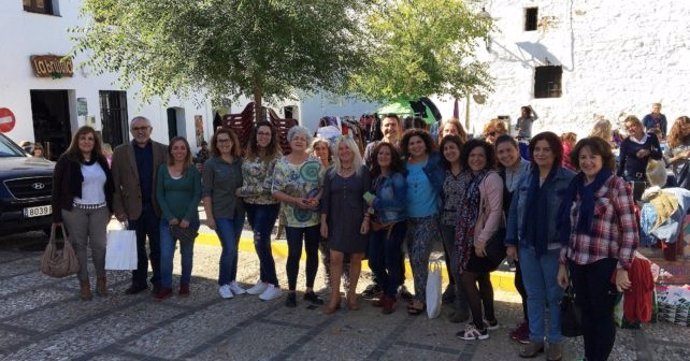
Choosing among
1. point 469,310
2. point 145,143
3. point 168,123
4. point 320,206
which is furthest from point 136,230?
point 168,123

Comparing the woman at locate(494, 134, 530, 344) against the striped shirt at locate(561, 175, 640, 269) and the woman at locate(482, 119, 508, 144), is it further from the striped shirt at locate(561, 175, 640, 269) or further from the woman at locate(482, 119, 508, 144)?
the woman at locate(482, 119, 508, 144)

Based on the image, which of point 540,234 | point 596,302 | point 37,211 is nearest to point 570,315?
point 596,302

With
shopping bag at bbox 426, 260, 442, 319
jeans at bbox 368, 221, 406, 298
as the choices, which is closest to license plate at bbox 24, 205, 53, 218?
jeans at bbox 368, 221, 406, 298

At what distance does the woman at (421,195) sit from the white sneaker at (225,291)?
1841mm

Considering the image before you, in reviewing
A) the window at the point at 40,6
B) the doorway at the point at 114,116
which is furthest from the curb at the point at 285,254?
the doorway at the point at 114,116

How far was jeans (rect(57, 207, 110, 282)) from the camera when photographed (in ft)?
17.7

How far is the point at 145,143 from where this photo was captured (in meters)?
5.57

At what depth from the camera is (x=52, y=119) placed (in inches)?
625

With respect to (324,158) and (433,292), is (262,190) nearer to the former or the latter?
(324,158)

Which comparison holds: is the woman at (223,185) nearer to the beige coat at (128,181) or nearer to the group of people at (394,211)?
the group of people at (394,211)

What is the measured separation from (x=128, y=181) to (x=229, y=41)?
336 centimetres

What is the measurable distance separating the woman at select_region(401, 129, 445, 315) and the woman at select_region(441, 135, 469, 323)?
0.35ft

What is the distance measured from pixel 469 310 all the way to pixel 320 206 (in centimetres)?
158

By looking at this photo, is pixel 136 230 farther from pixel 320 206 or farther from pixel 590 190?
pixel 590 190
